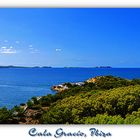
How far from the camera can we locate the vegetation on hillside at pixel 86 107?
12.7m

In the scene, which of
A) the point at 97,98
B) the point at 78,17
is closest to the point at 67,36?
the point at 78,17

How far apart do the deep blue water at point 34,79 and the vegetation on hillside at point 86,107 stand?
0.37 feet

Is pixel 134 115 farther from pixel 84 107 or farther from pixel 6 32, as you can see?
pixel 6 32

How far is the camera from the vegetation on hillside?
12.7 meters

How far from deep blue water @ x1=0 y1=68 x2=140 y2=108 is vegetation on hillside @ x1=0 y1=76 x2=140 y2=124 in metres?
0.11

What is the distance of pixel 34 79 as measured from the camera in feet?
42.0

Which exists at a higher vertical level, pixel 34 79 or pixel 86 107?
A: pixel 34 79

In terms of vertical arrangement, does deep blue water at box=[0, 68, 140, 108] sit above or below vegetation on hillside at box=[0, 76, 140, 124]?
above

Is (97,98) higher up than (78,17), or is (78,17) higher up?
(78,17)

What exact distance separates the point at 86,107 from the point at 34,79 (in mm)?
999

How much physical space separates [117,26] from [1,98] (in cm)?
230

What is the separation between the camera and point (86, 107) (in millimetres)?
12852

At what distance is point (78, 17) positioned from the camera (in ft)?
41.8

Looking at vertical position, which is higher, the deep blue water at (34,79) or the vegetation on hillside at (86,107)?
the deep blue water at (34,79)
